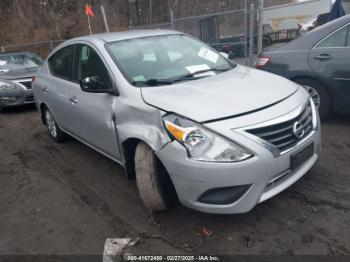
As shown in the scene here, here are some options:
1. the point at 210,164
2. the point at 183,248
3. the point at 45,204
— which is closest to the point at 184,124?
the point at 210,164

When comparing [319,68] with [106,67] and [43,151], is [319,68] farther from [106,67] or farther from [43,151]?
[43,151]

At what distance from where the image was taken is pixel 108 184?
366cm

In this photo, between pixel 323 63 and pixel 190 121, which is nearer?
pixel 190 121

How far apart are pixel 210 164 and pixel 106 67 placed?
5.25 feet

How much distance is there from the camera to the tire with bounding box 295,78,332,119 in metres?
4.57

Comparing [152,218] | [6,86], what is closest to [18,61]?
[6,86]

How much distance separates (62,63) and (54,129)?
1218 millimetres

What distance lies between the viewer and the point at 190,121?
97.9 inches

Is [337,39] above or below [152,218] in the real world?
above

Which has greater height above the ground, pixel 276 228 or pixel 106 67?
pixel 106 67

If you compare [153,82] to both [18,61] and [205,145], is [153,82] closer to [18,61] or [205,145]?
[205,145]

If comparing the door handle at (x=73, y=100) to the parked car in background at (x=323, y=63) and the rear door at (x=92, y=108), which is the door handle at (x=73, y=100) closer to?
the rear door at (x=92, y=108)

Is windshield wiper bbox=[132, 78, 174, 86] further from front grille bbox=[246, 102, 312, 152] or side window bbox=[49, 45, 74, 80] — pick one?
side window bbox=[49, 45, 74, 80]

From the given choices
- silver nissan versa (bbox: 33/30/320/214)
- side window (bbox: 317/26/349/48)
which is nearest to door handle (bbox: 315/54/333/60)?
side window (bbox: 317/26/349/48)
